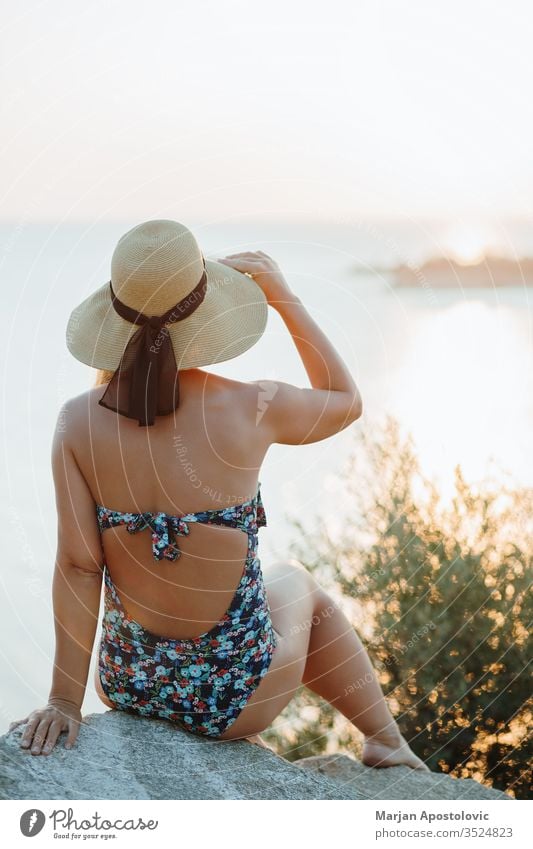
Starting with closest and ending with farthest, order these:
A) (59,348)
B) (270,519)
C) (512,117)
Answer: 1. (512,117)
2. (270,519)
3. (59,348)

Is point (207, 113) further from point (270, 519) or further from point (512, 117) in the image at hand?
point (270, 519)

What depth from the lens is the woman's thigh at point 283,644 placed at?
1889mm

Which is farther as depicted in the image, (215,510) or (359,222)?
(359,222)

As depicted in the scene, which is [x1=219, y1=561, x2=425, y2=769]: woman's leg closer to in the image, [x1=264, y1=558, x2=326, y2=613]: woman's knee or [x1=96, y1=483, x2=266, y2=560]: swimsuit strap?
[x1=264, y1=558, x2=326, y2=613]: woman's knee

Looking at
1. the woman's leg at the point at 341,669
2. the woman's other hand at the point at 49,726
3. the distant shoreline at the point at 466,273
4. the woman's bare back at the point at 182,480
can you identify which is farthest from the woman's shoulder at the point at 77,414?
the distant shoreline at the point at 466,273

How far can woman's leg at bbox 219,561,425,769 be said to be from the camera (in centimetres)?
190

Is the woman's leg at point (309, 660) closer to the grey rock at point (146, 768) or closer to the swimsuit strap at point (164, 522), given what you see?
the grey rock at point (146, 768)

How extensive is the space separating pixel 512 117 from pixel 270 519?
4.75ft

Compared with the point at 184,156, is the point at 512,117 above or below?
above

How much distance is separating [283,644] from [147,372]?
661 mm

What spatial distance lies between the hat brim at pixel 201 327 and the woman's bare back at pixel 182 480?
5 cm

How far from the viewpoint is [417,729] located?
2598mm

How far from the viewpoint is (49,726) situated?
176 centimetres

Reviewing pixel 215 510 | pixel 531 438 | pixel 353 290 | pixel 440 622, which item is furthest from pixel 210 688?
pixel 353 290
